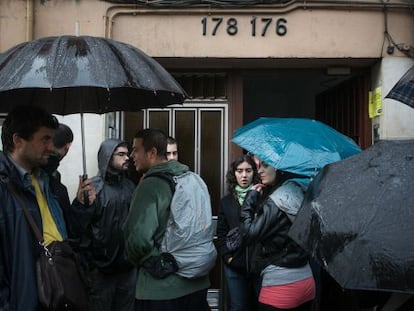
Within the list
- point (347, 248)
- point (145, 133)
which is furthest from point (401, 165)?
point (145, 133)

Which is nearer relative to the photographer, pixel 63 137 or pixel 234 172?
pixel 63 137

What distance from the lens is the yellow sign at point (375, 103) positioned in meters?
6.09

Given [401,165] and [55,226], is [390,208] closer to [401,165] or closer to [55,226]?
[401,165]

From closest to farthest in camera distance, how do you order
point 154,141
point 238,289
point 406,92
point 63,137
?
1. point 154,141
2. point 406,92
3. point 63,137
4. point 238,289

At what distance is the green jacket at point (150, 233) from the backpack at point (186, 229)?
0.04 m

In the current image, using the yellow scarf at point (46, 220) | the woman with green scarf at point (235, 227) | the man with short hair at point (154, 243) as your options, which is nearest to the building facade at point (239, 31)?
the woman with green scarf at point (235, 227)

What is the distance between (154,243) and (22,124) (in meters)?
1.12

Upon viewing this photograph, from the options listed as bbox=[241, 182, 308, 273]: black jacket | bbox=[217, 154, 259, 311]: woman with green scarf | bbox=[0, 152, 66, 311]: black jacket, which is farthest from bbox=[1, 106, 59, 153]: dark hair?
bbox=[217, 154, 259, 311]: woman with green scarf

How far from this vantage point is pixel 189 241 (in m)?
3.65

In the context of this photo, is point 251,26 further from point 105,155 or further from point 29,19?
point 29,19

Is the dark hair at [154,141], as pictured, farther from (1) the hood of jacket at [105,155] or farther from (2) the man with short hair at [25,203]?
(1) the hood of jacket at [105,155]

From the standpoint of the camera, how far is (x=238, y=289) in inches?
217

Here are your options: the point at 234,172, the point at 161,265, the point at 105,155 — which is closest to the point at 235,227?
the point at 234,172

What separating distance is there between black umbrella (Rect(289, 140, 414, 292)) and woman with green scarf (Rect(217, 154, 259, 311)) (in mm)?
2797
